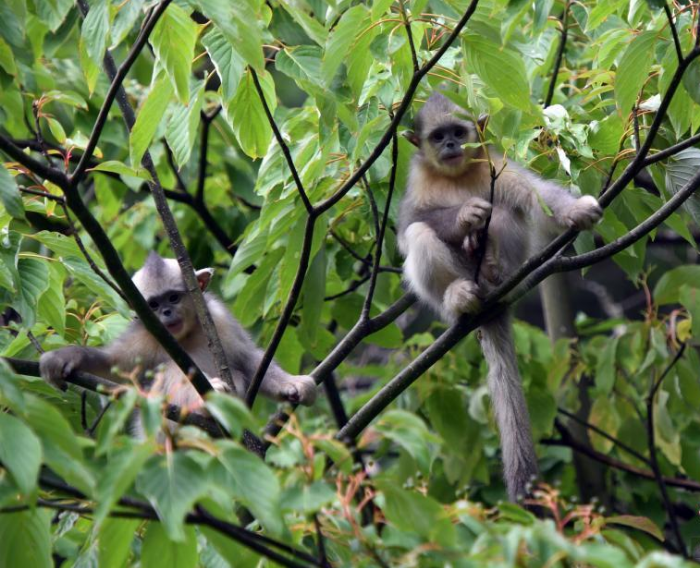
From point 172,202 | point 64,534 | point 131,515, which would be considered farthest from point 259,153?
point 172,202

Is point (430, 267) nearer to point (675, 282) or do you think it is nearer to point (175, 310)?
point (175, 310)

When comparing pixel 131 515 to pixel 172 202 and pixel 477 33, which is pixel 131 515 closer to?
pixel 477 33

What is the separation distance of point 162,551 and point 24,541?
0.38 meters

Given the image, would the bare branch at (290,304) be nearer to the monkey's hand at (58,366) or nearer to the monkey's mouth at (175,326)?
the monkey's hand at (58,366)

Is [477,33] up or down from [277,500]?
up

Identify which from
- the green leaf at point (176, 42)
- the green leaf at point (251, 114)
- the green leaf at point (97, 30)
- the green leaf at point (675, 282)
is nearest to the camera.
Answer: the green leaf at point (97, 30)

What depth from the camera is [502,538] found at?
2.29m

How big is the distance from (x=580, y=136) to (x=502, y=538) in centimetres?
280

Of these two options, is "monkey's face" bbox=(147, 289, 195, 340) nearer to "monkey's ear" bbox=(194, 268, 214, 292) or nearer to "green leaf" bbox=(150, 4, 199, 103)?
"monkey's ear" bbox=(194, 268, 214, 292)

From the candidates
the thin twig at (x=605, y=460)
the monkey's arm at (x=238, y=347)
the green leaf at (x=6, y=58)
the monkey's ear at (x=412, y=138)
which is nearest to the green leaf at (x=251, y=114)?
the green leaf at (x=6, y=58)

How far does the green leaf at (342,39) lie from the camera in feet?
12.2

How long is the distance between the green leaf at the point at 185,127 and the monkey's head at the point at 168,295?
1.62 m

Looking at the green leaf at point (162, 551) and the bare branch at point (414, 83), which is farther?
the bare branch at point (414, 83)

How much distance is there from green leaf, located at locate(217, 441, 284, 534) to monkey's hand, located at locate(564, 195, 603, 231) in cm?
259
